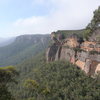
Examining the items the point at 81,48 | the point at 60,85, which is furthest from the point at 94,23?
the point at 60,85

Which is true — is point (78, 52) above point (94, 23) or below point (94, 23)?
below

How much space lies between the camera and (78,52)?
79125 mm

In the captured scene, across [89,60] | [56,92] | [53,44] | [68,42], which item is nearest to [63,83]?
[56,92]

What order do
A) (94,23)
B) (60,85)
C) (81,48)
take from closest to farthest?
1. (94,23)
2. (60,85)
3. (81,48)

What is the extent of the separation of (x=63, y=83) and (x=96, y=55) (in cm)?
1275

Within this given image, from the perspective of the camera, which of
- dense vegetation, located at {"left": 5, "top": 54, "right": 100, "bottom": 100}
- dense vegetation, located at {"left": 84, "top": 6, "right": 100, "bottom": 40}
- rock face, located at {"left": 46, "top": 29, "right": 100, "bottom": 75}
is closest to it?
dense vegetation, located at {"left": 84, "top": 6, "right": 100, "bottom": 40}

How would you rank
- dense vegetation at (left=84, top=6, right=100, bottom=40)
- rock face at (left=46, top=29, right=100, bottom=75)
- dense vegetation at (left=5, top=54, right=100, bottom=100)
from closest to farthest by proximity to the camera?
dense vegetation at (left=84, top=6, right=100, bottom=40) → dense vegetation at (left=5, top=54, right=100, bottom=100) → rock face at (left=46, top=29, right=100, bottom=75)

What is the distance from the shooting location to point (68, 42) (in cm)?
8650

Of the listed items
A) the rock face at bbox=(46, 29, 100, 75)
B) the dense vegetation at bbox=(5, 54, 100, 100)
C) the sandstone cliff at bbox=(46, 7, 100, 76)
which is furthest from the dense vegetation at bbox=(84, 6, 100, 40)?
the dense vegetation at bbox=(5, 54, 100, 100)

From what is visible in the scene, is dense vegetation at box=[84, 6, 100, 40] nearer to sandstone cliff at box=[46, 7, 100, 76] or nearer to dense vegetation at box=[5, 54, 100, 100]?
sandstone cliff at box=[46, 7, 100, 76]

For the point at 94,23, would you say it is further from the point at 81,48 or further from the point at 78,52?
the point at 78,52

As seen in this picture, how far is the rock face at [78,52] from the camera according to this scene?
226 feet

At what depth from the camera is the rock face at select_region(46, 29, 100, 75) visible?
226 feet

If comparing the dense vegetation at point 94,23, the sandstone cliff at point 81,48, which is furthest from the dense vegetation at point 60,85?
the dense vegetation at point 94,23
